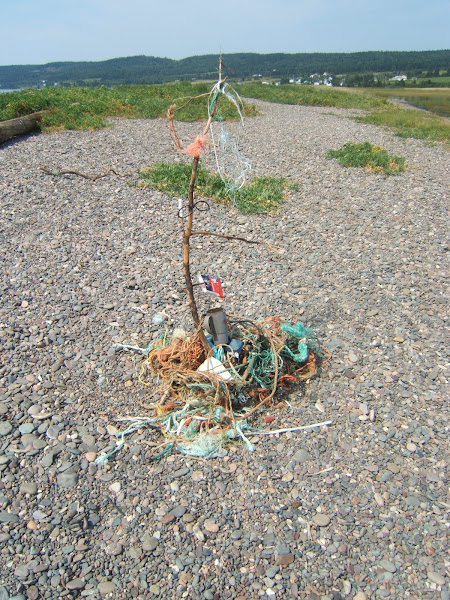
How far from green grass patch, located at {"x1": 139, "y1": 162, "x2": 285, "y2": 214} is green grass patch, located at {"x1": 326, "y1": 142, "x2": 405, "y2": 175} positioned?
2924 mm

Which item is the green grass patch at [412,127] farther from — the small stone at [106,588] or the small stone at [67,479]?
the small stone at [106,588]

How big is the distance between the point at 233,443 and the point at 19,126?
11816mm

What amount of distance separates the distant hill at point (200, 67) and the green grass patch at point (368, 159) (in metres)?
25.0

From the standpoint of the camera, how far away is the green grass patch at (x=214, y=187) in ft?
29.6

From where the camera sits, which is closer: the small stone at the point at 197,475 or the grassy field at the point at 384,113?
the small stone at the point at 197,475

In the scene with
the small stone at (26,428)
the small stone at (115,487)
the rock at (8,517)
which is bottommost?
the small stone at (115,487)

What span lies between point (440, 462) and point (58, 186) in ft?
27.4

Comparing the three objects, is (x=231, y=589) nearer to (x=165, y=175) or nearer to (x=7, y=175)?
(x=165, y=175)

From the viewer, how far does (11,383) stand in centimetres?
448

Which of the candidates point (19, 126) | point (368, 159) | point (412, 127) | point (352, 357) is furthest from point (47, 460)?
point (412, 127)

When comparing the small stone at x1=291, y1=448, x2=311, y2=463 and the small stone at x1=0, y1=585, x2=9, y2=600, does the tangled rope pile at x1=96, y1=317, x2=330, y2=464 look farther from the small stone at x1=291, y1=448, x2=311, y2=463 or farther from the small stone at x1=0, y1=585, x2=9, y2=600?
the small stone at x1=0, y1=585, x2=9, y2=600

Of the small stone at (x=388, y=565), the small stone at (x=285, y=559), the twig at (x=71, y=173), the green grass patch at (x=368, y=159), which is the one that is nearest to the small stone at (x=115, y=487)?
the small stone at (x=285, y=559)

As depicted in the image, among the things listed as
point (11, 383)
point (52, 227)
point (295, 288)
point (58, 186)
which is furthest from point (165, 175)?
point (11, 383)

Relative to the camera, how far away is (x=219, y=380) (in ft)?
13.3
